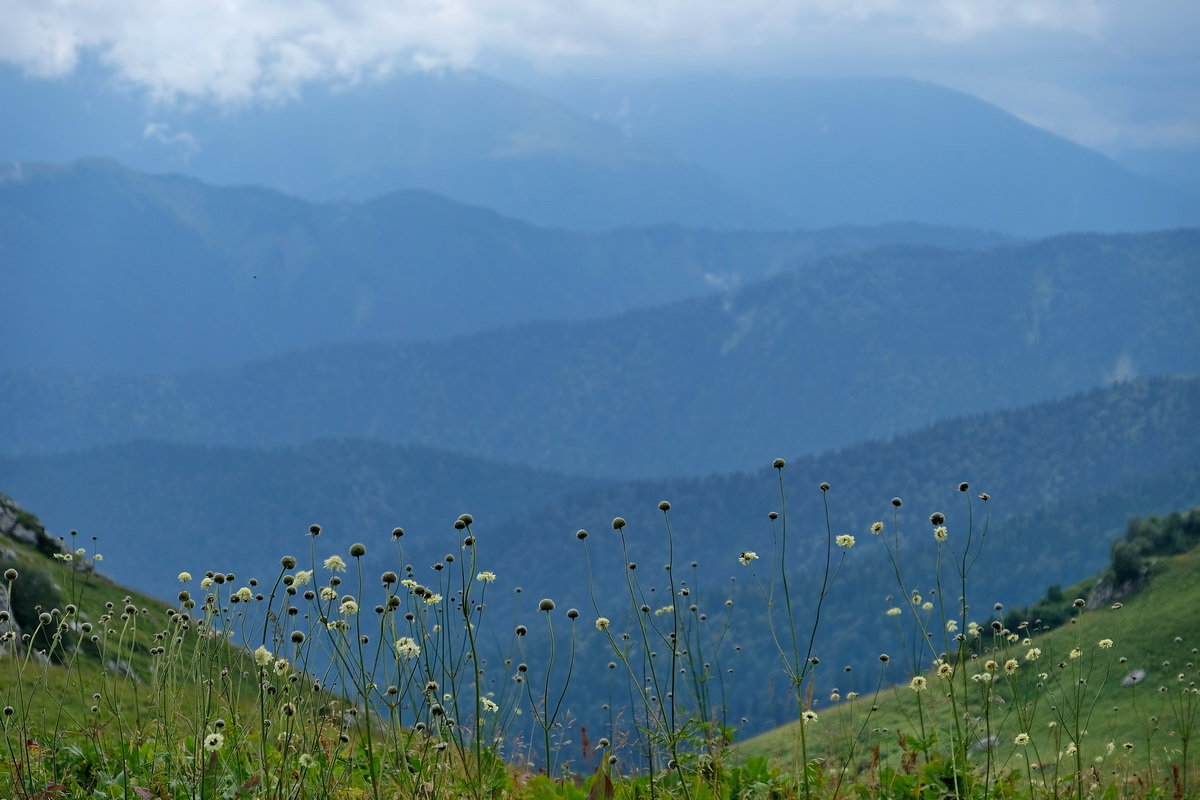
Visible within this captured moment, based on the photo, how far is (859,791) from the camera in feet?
24.8

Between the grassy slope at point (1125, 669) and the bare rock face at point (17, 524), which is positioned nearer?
the grassy slope at point (1125, 669)

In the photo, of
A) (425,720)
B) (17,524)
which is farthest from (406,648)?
(17,524)

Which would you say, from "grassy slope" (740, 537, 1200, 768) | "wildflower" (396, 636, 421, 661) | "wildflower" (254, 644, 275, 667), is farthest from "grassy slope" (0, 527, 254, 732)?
"grassy slope" (740, 537, 1200, 768)

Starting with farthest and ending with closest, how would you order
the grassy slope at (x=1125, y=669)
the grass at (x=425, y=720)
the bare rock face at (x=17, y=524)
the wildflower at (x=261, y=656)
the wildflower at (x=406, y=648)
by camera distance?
the bare rock face at (x=17, y=524) → the grassy slope at (x=1125, y=669) → the grass at (x=425, y=720) → the wildflower at (x=261, y=656) → the wildflower at (x=406, y=648)

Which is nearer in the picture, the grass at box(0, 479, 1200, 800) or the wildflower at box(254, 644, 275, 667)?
the wildflower at box(254, 644, 275, 667)

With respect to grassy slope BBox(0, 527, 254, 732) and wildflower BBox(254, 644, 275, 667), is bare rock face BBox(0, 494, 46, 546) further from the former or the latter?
wildflower BBox(254, 644, 275, 667)

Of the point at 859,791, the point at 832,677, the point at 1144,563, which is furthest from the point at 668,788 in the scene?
the point at 832,677

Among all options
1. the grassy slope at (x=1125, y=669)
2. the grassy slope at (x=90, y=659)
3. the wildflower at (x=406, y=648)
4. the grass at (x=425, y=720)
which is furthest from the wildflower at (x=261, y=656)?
the grassy slope at (x=1125, y=669)

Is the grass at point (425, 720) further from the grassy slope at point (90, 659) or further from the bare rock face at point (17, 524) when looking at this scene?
the bare rock face at point (17, 524)

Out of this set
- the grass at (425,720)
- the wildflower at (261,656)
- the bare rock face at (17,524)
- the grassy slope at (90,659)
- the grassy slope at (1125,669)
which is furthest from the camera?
the bare rock face at (17,524)

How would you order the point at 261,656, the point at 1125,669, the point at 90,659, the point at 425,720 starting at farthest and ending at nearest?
the point at 1125,669 < the point at 90,659 < the point at 425,720 < the point at 261,656

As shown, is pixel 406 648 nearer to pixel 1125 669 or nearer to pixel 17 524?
pixel 17 524

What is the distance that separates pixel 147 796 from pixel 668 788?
117 inches

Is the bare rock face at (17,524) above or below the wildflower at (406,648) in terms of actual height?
above
